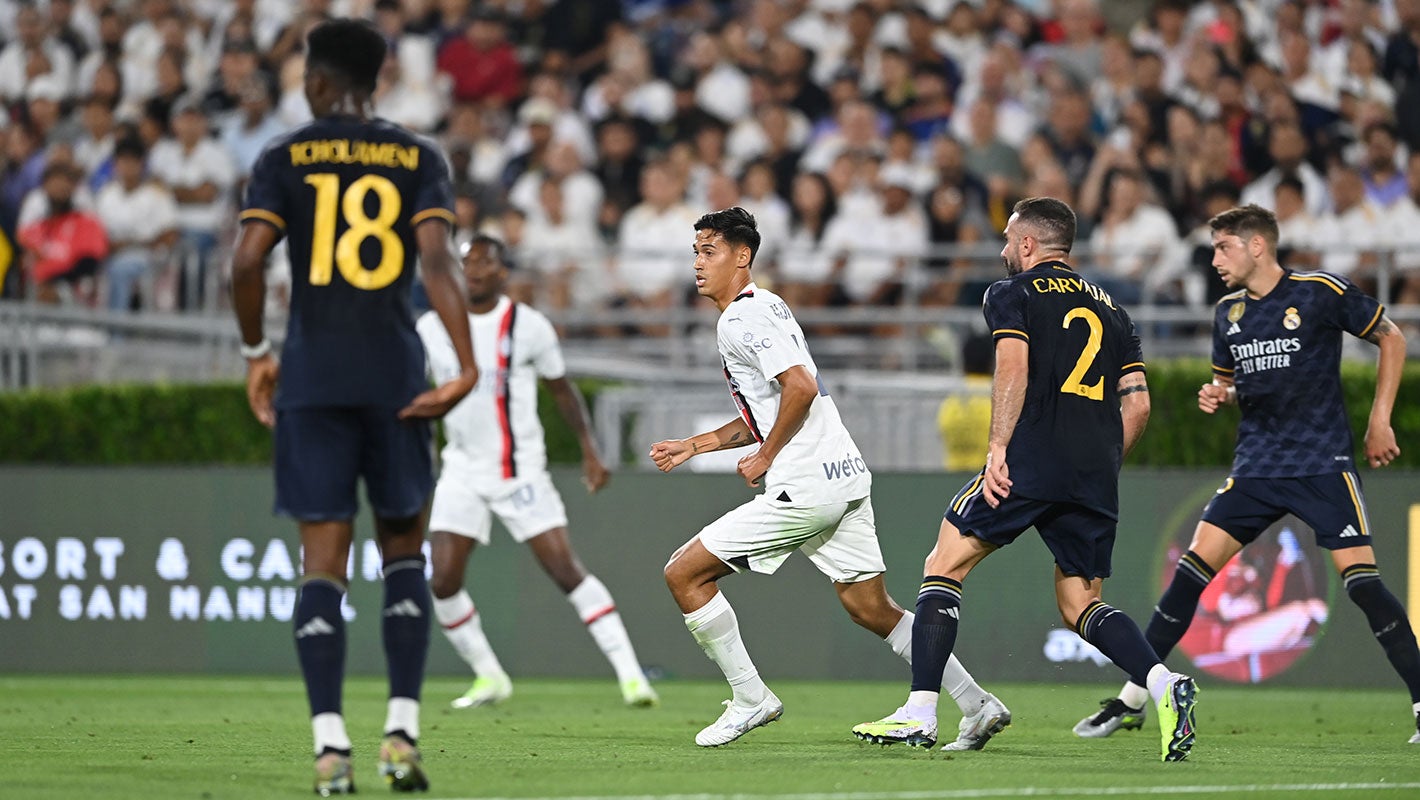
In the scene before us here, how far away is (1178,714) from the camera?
22.6 ft

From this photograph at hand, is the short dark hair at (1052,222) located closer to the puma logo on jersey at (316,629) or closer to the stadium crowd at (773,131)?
the puma logo on jersey at (316,629)

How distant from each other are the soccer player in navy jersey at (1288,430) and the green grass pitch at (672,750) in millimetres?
561

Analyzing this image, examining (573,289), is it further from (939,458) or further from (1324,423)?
(1324,423)

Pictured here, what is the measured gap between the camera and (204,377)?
15117 mm

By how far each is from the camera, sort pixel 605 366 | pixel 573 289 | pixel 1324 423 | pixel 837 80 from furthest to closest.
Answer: pixel 837 80
pixel 573 289
pixel 605 366
pixel 1324 423

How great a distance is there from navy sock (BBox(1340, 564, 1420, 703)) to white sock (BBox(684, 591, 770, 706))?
273 cm

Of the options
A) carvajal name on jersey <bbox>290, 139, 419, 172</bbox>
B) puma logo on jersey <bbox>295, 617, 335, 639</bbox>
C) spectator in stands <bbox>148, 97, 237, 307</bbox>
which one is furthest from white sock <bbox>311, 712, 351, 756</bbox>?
spectator in stands <bbox>148, 97, 237, 307</bbox>

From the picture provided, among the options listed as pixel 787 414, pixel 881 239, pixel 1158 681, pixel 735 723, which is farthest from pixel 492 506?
pixel 881 239

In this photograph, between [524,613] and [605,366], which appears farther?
[605,366]

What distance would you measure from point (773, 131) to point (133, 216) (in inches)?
236

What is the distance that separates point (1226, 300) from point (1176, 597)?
139cm

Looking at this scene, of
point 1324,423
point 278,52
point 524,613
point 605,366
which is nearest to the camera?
point 1324,423

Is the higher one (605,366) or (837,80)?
(837,80)

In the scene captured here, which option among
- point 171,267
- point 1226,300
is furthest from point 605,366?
point 1226,300
